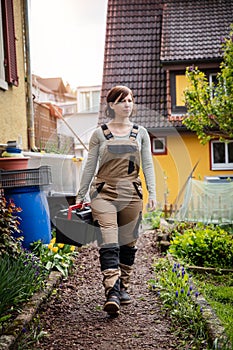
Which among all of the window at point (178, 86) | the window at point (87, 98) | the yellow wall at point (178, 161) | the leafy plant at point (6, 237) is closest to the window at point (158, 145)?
the yellow wall at point (178, 161)

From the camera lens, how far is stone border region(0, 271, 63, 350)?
105 inches

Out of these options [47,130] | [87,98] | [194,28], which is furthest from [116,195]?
[87,98]

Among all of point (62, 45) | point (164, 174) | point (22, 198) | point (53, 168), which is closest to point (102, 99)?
point (62, 45)

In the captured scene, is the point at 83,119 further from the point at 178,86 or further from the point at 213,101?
the point at 213,101

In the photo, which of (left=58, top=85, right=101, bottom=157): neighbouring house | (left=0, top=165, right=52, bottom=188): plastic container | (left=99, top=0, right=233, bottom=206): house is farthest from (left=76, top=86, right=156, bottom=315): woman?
(left=99, top=0, right=233, bottom=206): house

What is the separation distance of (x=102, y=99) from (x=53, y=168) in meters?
8.20

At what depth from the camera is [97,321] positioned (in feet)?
11.2

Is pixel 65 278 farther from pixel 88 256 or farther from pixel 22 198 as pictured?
pixel 88 256

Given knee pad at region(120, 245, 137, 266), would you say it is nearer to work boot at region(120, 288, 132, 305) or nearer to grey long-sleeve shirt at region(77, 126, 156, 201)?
work boot at region(120, 288, 132, 305)

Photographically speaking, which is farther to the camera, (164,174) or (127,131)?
(164,174)

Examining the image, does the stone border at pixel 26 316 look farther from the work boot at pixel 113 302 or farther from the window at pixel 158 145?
the window at pixel 158 145

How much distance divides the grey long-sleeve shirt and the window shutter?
288 centimetres

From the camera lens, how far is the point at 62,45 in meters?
14.9

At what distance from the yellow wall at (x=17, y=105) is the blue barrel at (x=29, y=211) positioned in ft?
4.46
